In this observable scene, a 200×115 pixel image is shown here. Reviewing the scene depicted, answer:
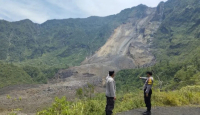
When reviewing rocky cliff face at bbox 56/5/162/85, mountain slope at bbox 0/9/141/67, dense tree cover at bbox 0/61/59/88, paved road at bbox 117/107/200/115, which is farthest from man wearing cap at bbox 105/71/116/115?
mountain slope at bbox 0/9/141/67

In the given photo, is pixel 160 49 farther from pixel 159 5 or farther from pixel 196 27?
pixel 159 5

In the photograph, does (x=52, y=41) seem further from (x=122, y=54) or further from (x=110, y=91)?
(x=110, y=91)

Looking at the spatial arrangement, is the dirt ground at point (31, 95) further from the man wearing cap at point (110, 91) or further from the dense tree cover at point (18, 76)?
the man wearing cap at point (110, 91)

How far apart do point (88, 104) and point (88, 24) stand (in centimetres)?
13328

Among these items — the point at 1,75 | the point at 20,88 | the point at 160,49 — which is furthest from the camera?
the point at 160,49

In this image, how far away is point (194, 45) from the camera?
159 ft

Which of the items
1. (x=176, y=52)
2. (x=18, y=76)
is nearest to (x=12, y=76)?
(x=18, y=76)

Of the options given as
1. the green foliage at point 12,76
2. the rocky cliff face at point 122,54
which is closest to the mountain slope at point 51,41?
A: the rocky cliff face at point 122,54

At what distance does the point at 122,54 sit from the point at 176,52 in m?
15.5

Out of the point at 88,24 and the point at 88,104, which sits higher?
the point at 88,24

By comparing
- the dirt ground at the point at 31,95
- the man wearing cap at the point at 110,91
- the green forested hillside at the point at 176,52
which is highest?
the green forested hillside at the point at 176,52

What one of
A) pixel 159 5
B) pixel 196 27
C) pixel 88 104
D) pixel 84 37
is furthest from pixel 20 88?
pixel 159 5

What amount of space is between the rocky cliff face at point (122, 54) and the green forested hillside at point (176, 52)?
3558mm

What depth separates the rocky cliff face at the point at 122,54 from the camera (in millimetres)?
44819
